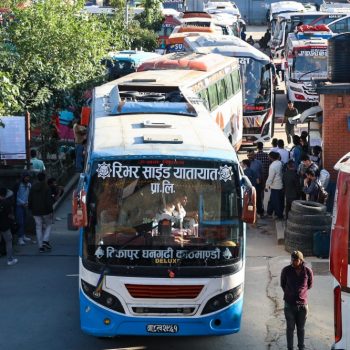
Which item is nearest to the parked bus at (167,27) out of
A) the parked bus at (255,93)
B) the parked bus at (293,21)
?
the parked bus at (293,21)

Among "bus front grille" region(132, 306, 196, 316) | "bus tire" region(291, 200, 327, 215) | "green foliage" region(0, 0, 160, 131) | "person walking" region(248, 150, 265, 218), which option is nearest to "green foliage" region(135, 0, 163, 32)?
"green foliage" region(0, 0, 160, 131)

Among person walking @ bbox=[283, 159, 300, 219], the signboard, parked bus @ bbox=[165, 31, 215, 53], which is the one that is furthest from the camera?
parked bus @ bbox=[165, 31, 215, 53]

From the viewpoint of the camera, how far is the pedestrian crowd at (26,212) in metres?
16.8

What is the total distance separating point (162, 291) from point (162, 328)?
0.49 metres

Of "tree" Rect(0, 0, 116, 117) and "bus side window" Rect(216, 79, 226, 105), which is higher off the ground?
"tree" Rect(0, 0, 116, 117)

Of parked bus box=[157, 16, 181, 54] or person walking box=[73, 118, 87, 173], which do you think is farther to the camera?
parked bus box=[157, 16, 181, 54]

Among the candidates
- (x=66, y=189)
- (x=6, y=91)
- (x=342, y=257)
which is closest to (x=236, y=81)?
(x=66, y=189)

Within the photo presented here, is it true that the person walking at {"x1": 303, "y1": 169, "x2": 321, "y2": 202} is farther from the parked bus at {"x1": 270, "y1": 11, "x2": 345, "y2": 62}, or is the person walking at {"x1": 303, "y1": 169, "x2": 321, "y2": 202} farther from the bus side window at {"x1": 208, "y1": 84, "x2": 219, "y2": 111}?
the parked bus at {"x1": 270, "y1": 11, "x2": 345, "y2": 62}

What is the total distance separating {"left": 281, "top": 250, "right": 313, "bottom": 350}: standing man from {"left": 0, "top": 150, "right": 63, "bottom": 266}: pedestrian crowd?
582 cm

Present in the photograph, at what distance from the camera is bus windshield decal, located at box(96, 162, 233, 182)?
41.4ft

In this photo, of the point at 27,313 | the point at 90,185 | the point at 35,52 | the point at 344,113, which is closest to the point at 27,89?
the point at 35,52

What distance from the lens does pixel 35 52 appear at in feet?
80.4

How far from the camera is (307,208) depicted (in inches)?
700

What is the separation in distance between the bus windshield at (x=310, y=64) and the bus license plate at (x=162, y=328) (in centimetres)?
2451
